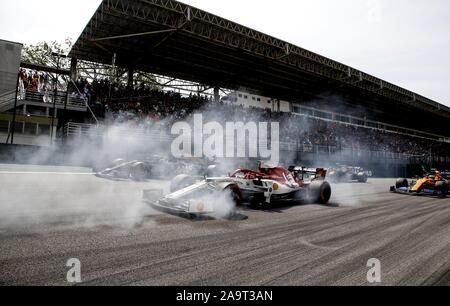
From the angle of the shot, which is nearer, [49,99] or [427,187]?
[427,187]

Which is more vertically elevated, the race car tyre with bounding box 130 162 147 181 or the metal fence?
the metal fence

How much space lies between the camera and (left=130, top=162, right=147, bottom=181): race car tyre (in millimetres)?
10961

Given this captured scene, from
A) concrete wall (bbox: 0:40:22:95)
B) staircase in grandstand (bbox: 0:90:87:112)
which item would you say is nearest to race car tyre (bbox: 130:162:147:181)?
staircase in grandstand (bbox: 0:90:87:112)

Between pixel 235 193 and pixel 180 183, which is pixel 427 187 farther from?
pixel 180 183

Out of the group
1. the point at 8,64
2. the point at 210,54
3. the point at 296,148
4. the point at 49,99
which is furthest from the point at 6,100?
the point at 296,148

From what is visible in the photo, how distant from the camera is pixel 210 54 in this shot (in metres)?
21.2

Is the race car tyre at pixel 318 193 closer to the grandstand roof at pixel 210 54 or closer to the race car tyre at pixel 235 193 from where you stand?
the race car tyre at pixel 235 193

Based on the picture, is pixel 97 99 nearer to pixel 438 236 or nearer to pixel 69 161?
pixel 69 161

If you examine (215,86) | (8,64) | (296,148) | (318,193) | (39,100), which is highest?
(215,86)

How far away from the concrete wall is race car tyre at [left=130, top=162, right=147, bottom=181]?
46.8 feet

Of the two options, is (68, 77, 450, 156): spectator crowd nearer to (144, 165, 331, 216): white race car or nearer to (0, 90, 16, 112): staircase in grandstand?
(0, 90, 16, 112): staircase in grandstand

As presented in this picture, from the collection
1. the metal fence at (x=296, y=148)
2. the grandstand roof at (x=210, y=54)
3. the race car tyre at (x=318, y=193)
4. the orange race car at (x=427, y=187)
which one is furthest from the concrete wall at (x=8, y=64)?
the orange race car at (x=427, y=187)

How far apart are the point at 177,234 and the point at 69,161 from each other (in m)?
10.8

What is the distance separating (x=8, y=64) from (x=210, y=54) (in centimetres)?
1346
